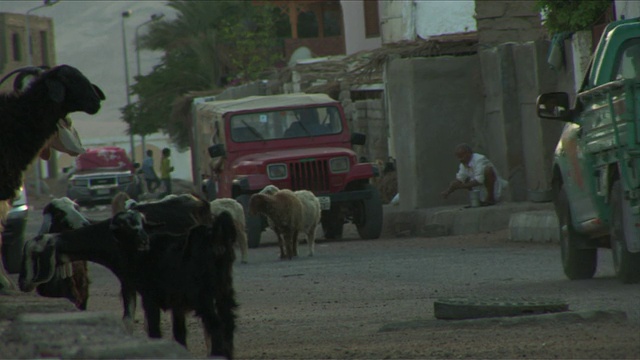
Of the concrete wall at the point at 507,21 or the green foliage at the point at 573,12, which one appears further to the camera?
the concrete wall at the point at 507,21

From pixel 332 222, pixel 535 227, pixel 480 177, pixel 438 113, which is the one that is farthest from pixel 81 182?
pixel 535 227

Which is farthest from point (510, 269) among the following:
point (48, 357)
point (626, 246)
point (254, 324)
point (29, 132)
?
point (48, 357)

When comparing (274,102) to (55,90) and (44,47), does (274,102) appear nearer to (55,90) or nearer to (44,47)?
(55,90)

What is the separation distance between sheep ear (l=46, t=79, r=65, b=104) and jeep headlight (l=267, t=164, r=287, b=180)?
12.4 meters

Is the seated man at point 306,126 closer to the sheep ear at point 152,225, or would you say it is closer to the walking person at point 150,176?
the sheep ear at point 152,225

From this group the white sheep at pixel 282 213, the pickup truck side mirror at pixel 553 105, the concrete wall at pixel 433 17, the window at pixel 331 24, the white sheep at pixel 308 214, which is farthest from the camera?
the window at pixel 331 24

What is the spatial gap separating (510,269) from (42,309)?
289 inches

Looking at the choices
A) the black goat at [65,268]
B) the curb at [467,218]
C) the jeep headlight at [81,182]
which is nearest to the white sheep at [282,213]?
the curb at [467,218]

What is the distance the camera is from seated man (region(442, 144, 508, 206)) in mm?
20922

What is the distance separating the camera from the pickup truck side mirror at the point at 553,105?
1159 cm

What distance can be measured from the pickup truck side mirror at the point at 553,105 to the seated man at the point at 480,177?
29.9 feet

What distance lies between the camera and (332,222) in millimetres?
22078

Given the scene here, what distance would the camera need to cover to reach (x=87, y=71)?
18225 centimetres

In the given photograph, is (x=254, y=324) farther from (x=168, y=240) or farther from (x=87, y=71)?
(x=87, y=71)
